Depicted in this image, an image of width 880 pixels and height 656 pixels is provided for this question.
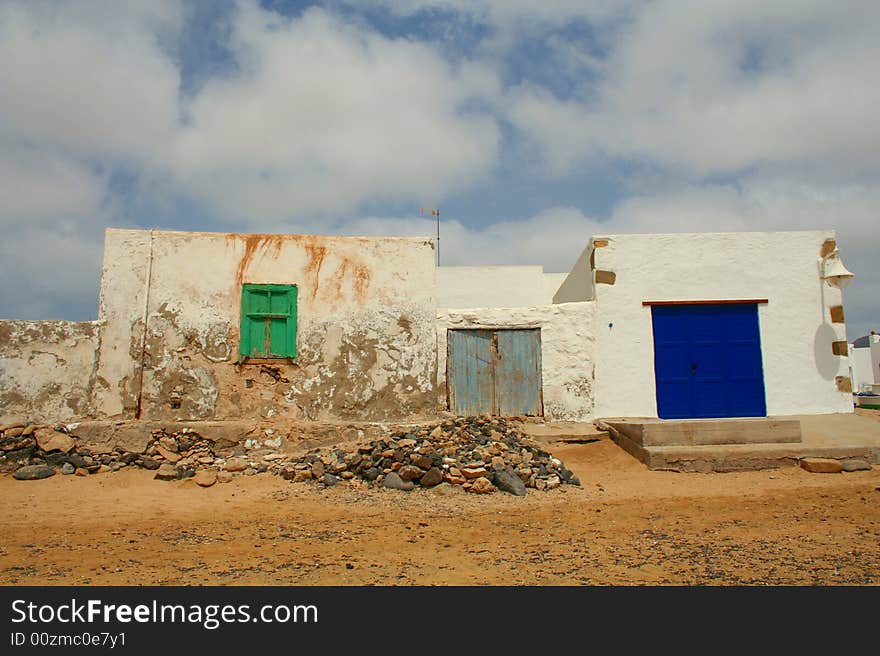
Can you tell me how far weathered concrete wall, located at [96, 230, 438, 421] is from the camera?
9.11 meters

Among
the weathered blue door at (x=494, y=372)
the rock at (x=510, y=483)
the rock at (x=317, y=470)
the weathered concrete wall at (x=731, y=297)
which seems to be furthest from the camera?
the weathered concrete wall at (x=731, y=297)

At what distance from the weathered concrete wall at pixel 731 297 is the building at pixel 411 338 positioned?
0.08 ft

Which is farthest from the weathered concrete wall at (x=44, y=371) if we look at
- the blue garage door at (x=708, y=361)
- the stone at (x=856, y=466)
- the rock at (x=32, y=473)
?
the stone at (x=856, y=466)

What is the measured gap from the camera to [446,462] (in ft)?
24.8

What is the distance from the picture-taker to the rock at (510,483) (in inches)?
278

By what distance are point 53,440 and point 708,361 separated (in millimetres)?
10032

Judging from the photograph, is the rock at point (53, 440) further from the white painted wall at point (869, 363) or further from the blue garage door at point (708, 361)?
the white painted wall at point (869, 363)

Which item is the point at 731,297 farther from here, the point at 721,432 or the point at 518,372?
the point at 518,372

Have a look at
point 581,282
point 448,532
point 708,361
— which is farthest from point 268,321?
point 708,361

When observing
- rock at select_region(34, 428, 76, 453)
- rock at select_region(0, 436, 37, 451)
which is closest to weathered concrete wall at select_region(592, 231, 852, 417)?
rock at select_region(34, 428, 76, 453)

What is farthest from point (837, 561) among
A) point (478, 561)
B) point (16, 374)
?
point (16, 374)

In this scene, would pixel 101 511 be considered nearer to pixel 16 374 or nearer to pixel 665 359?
pixel 16 374

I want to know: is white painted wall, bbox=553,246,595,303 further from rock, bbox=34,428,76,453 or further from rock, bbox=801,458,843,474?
rock, bbox=34,428,76,453
